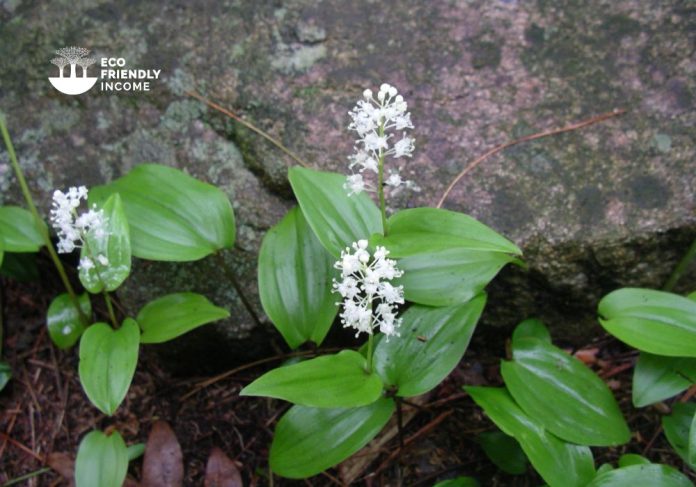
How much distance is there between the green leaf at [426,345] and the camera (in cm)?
260

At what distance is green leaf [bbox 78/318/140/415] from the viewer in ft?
8.44

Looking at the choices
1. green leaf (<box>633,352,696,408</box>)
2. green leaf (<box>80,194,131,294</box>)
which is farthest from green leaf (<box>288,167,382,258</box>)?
green leaf (<box>633,352,696,408</box>)

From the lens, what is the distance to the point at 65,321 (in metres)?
3.20

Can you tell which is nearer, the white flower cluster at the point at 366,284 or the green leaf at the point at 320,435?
the white flower cluster at the point at 366,284

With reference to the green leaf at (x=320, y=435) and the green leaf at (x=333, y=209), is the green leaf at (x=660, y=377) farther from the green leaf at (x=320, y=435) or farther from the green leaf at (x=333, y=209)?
the green leaf at (x=333, y=209)

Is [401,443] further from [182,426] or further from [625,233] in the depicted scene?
[625,233]

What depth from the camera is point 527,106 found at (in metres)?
3.31

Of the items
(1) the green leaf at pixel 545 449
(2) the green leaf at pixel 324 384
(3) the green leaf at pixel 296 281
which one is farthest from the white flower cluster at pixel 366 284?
(1) the green leaf at pixel 545 449

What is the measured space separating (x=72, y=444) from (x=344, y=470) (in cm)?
139

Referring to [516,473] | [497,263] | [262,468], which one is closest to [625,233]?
[497,263]

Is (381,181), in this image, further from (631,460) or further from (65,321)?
(65,321)

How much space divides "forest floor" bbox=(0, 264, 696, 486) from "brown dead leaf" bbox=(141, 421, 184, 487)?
0.04 m

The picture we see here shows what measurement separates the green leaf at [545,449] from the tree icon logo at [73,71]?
2.70m

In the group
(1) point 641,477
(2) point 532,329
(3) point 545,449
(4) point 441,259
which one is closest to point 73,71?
(4) point 441,259
